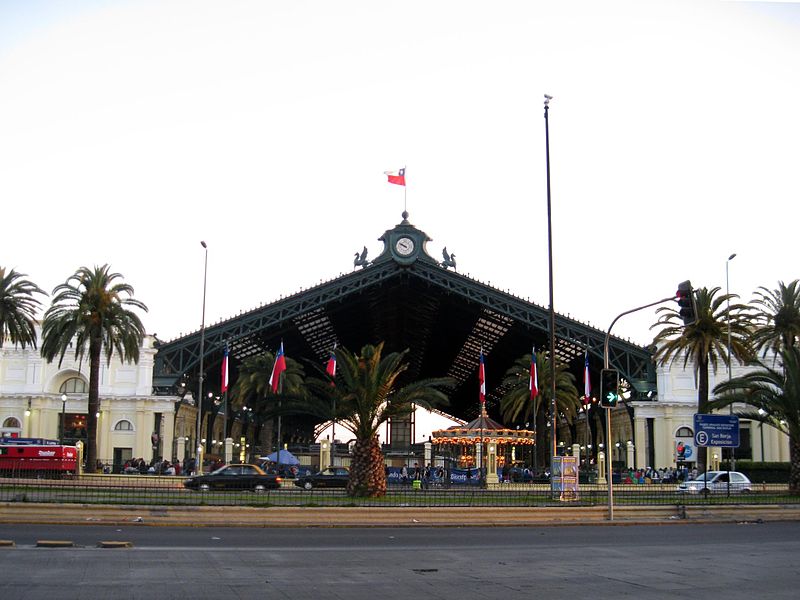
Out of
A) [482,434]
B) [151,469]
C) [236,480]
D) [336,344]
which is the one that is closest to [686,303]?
[236,480]

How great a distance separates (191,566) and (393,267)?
47.7 metres

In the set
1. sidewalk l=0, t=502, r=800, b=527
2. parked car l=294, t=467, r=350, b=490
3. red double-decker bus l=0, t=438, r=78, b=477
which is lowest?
parked car l=294, t=467, r=350, b=490

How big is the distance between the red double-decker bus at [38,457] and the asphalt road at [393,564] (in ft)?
74.0

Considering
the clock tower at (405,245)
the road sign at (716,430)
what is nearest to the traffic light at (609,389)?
the road sign at (716,430)

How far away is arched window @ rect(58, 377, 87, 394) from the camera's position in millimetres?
66500

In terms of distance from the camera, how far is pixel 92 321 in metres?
51.3

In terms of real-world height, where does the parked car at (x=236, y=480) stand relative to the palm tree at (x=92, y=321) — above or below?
below

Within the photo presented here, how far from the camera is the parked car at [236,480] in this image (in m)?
38.8

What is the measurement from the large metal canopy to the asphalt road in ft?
131

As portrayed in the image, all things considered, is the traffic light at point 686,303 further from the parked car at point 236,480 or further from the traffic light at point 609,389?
the parked car at point 236,480

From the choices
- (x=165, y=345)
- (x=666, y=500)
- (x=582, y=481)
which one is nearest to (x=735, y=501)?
(x=666, y=500)

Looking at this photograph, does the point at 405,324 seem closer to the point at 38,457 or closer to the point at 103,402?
the point at 103,402

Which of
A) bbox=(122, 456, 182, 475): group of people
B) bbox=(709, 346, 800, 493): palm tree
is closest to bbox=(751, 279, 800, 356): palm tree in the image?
bbox=(709, 346, 800, 493): palm tree

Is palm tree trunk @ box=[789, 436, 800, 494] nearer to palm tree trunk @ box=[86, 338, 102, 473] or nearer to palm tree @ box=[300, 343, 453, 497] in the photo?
palm tree @ box=[300, 343, 453, 497]
